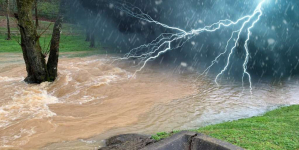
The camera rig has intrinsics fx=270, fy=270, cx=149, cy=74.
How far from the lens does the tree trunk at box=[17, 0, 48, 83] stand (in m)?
7.78

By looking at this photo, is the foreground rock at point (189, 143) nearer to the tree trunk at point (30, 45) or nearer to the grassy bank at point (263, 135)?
the grassy bank at point (263, 135)

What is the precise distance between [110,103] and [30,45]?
3061 mm

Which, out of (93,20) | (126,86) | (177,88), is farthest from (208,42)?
(93,20)

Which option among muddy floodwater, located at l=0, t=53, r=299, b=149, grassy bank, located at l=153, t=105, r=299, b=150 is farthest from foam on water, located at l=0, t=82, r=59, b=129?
grassy bank, located at l=153, t=105, r=299, b=150

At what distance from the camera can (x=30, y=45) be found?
26.5 feet

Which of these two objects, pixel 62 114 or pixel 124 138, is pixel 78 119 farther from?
pixel 124 138

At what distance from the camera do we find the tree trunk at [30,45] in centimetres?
778

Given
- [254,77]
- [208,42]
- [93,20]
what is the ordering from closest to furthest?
[254,77]
[208,42]
[93,20]

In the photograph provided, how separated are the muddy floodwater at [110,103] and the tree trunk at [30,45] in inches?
15.1

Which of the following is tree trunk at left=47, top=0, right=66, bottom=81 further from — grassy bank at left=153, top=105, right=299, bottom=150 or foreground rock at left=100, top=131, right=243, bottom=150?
foreground rock at left=100, top=131, right=243, bottom=150

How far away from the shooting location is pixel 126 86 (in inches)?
363

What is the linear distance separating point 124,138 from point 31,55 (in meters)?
4.97

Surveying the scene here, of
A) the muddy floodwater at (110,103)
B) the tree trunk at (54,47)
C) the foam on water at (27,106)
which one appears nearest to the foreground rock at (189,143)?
the muddy floodwater at (110,103)

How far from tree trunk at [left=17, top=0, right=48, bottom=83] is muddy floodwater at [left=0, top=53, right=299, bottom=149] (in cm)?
38
